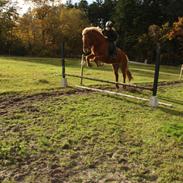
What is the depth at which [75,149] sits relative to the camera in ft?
18.5

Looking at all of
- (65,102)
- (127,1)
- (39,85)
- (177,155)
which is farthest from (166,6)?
(177,155)

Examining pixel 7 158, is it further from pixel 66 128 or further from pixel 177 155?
pixel 177 155

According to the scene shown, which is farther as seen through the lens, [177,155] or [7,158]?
[177,155]

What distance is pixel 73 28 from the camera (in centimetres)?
3759

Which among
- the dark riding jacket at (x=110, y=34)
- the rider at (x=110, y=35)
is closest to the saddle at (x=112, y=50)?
the rider at (x=110, y=35)

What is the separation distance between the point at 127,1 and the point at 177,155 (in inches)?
1523

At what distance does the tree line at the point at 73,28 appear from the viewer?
3644 cm

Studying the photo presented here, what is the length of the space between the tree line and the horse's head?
2572cm

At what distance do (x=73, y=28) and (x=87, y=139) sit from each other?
106 ft

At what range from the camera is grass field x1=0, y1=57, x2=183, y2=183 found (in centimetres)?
480

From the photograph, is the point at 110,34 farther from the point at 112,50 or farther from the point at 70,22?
the point at 70,22

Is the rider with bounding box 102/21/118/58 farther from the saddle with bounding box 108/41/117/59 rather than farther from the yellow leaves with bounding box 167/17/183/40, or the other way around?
the yellow leaves with bounding box 167/17/183/40

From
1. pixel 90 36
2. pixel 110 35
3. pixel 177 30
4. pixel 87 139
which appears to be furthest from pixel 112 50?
pixel 177 30

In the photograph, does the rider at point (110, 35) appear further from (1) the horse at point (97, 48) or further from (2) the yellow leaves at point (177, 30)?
(2) the yellow leaves at point (177, 30)
